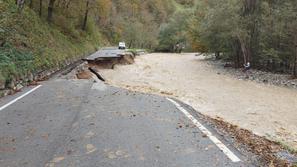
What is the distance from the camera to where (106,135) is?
7.22 m

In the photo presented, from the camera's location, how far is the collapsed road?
5.77 meters

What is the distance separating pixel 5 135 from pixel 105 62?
81.3ft

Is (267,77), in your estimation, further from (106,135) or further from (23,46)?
(106,135)

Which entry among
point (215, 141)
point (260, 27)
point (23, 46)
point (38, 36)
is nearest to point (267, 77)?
point (260, 27)

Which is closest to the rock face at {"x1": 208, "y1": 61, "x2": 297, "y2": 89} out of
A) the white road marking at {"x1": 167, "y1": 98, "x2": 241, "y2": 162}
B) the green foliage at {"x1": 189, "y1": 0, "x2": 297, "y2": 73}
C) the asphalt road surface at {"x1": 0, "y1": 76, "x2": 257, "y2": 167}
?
the green foliage at {"x1": 189, "y1": 0, "x2": 297, "y2": 73}

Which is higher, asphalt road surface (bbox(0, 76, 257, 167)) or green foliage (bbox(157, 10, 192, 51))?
green foliage (bbox(157, 10, 192, 51))

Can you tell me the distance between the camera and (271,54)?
26531 millimetres

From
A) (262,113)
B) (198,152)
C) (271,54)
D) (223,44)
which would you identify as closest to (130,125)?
(198,152)

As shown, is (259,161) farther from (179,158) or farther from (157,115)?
(157,115)

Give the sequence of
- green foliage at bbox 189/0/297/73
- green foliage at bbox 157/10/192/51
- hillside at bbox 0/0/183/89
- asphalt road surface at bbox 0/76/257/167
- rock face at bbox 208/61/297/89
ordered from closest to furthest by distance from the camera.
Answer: asphalt road surface at bbox 0/76/257/167, hillside at bbox 0/0/183/89, rock face at bbox 208/61/297/89, green foliage at bbox 189/0/297/73, green foliage at bbox 157/10/192/51

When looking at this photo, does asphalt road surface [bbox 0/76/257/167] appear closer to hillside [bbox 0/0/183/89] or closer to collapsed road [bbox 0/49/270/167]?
collapsed road [bbox 0/49/270/167]

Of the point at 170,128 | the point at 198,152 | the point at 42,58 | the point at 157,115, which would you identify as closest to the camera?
the point at 198,152

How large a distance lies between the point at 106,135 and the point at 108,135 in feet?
0.13

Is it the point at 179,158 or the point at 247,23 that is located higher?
the point at 247,23
